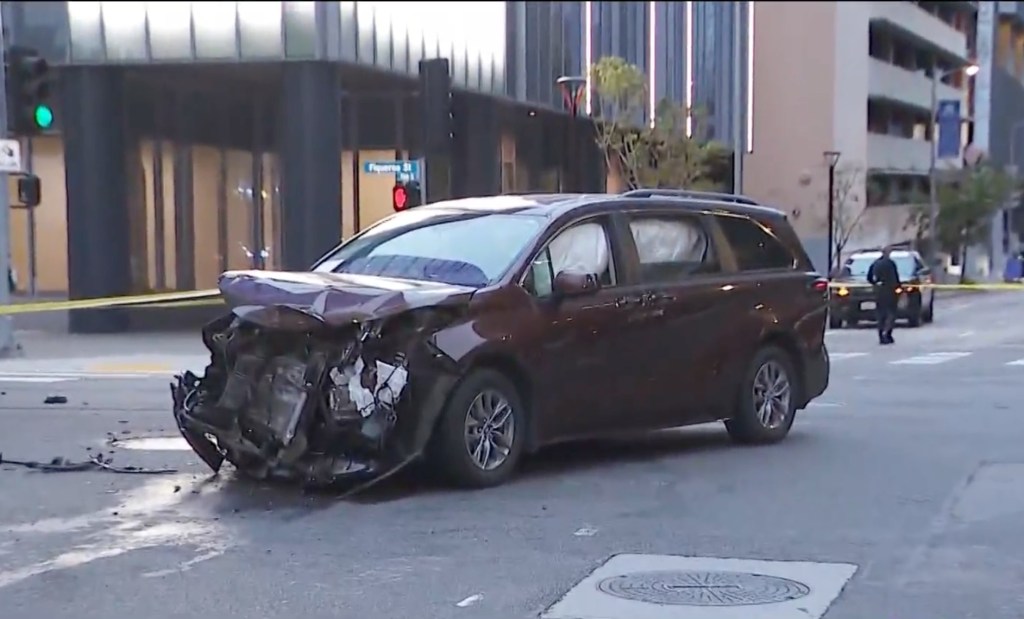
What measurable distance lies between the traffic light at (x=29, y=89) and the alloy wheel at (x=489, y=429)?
42.4 ft

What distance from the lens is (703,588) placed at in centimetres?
677

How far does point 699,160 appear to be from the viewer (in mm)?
40656

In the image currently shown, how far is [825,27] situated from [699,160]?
67.9 feet

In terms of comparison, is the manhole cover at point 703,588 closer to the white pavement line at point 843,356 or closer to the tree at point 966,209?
the white pavement line at point 843,356

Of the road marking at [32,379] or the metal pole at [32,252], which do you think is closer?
the road marking at [32,379]

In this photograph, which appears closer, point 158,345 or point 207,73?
point 158,345

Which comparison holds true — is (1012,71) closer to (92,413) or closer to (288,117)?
(288,117)

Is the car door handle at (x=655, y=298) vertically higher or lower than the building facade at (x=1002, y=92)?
lower

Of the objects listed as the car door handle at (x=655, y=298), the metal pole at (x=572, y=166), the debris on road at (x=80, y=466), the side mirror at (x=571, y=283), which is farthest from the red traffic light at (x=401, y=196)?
the metal pole at (x=572, y=166)

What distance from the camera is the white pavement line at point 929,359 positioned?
20.0 meters

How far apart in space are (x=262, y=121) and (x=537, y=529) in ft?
106

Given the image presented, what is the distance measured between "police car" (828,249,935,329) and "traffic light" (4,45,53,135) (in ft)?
53.3

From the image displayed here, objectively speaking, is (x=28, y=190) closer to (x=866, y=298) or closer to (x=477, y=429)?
(x=477, y=429)

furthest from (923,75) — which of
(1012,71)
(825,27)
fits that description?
(1012,71)
